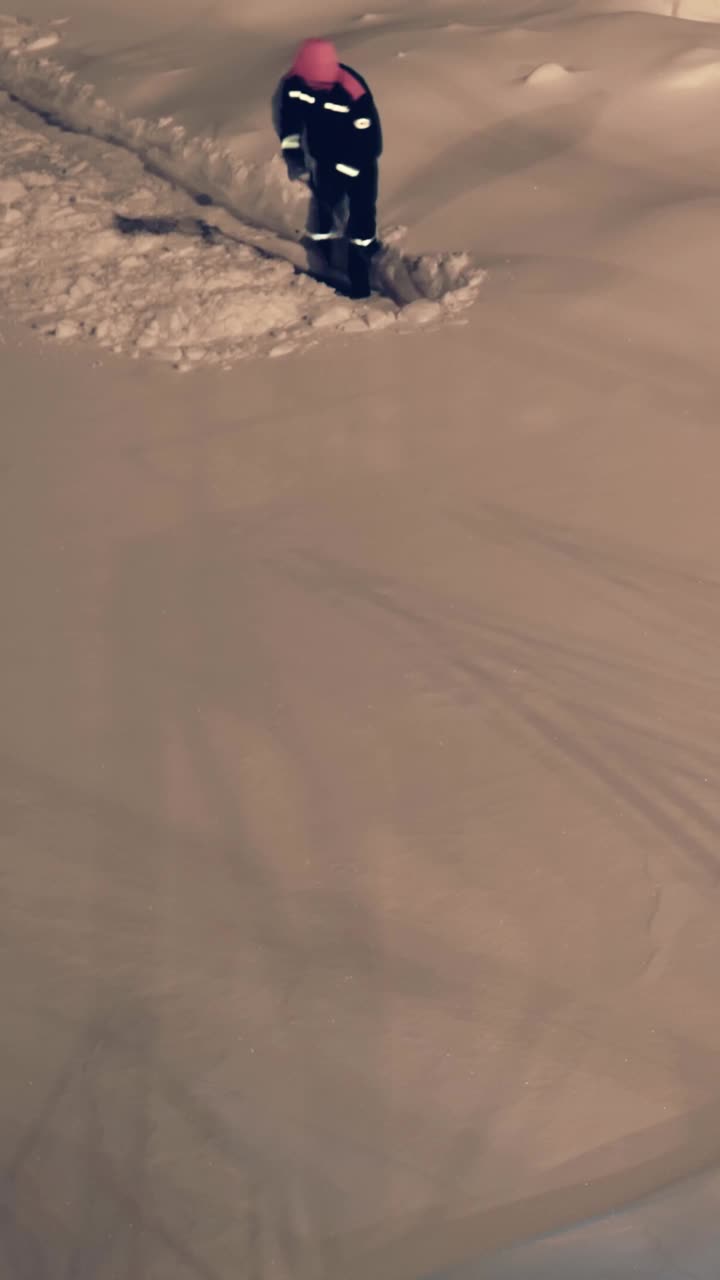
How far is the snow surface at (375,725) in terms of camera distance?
2.46m

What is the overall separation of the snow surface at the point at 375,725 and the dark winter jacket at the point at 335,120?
0.51 metres

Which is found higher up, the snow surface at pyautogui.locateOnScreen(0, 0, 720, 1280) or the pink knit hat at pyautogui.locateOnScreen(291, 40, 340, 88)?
the pink knit hat at pyautogui.locateOnScreen(291, 40, 340, 88)

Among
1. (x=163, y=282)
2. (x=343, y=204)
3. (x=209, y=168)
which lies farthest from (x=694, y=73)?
(x=163, y=282)

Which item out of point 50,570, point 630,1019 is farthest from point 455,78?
point 630,1019

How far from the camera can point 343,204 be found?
6105 millimetres

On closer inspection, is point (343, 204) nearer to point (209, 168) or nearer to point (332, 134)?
point (332, 134)

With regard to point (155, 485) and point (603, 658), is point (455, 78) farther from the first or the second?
point (603, 658)

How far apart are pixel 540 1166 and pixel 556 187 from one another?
507 cm

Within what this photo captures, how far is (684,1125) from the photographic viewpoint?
2.48 m

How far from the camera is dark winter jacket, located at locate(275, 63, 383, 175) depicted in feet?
18.5

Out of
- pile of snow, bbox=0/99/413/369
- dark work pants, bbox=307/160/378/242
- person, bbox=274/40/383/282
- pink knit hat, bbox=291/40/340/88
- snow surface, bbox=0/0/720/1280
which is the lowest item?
snow surface, bbox=0/0/720/1280

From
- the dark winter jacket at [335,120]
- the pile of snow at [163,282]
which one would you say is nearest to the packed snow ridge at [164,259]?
the pile of snow at [163,282]

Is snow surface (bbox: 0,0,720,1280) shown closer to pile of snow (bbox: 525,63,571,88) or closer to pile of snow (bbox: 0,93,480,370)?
pile of snow (bbox: 0,93,480,370)

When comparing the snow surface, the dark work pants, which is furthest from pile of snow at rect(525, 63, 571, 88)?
the dark work pants
